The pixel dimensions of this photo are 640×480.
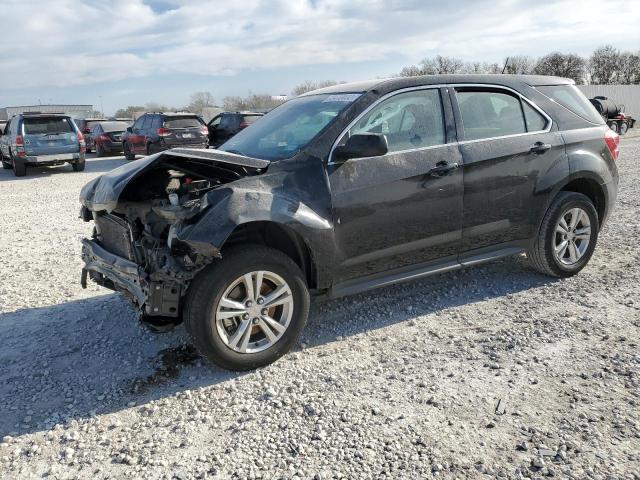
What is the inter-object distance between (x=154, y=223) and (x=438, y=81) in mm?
2502

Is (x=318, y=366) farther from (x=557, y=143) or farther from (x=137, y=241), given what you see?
(x=557, y=143)

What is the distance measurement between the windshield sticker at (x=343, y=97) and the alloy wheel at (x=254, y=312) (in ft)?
4.93

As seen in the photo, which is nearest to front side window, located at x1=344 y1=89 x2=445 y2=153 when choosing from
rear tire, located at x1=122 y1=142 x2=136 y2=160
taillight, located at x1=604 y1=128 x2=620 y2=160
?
taillight, located at x1=604 y1=128 x2=620 y2=160

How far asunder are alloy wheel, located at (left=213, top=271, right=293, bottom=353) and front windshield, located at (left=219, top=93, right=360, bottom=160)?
94cm

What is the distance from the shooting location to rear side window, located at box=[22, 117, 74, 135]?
590 inches

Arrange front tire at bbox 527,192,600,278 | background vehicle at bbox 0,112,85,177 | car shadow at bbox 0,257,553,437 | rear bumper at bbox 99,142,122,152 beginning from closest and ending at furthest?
car shadow at bbox 0,257,553,437
front tire at bbox 527,192,600,278
background vehicle at bbox 0,112,85,177
rear bumper at bbox 99,142,122,152

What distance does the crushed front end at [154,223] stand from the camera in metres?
3.37

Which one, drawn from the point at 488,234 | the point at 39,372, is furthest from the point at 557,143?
the point at 39,372

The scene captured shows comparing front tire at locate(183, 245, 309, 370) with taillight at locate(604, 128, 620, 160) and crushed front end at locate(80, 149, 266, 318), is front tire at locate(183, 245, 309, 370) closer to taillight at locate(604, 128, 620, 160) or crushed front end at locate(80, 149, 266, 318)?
crushed front end at locate(80, 149, 266, 318)

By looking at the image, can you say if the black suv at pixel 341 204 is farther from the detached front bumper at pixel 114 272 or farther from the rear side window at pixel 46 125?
the rear side window at pixel 46 125

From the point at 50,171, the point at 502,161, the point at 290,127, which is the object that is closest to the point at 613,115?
the point at 50,171

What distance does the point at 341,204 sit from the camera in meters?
3.82

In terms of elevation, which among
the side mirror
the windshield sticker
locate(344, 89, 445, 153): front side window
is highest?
the windshield sticker

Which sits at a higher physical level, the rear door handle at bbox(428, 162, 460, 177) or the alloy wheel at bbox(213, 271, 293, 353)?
the rear door handle at bbox(428, 162, 460, 177)
